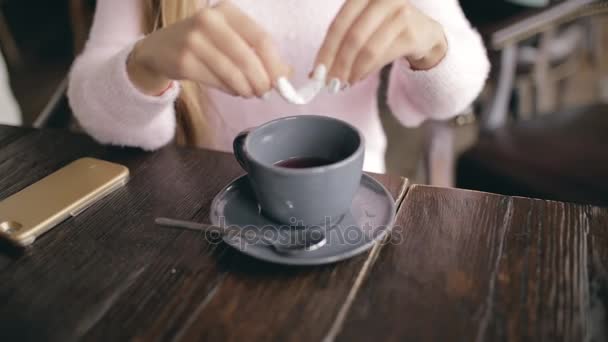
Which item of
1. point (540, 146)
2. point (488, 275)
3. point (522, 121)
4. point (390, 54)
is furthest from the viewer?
point (522, 121)

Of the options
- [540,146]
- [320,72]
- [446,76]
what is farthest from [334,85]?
[540,146]

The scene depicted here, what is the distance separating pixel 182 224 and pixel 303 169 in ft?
0.48

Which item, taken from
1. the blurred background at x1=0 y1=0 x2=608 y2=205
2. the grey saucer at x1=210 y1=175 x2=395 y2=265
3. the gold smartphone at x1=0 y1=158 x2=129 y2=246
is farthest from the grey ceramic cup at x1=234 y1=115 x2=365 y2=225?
the blurred background at x1=0 y1=0 x2=608 y2=205

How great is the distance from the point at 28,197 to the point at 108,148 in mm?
128

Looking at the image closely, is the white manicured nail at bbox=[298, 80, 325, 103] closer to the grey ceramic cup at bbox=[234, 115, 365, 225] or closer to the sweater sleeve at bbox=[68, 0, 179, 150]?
the grey ceramic cup at bbox=[234, 115, 365, 225]

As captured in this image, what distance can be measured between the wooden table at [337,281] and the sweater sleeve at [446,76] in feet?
0.67

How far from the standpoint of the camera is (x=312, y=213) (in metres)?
0.43

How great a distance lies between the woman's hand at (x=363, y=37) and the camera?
0.47m

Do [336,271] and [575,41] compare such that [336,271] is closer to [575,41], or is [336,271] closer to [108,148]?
[108,148]

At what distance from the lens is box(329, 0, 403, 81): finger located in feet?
1.54

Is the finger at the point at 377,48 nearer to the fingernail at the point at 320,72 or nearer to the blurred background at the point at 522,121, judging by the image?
the fingernail at the point at 320,72

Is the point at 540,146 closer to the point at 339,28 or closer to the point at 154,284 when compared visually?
the point at 339,28

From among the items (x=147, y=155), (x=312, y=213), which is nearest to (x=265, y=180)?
(x=312, y=213)

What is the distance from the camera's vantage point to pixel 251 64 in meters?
0.46
